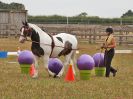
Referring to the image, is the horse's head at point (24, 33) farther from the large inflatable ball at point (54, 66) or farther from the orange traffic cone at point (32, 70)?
the large inflatable ball at point (54, 66)

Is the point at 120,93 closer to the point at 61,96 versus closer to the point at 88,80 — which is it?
the point at 61,96

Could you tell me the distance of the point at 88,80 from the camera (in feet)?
54.3

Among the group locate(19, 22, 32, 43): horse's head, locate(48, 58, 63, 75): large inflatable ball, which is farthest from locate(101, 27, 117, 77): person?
locate(19, 22, 32, 43): horse's head

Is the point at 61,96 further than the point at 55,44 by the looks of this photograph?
No

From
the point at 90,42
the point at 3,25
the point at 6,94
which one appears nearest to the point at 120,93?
the point at 6,94

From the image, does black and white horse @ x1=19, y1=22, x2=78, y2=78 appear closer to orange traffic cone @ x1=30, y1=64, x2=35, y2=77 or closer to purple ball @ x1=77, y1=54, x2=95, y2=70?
orange traffic cone @ x1=30, y1=64, x2=35, y2=77

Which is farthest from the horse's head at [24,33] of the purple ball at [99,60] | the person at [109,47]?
the purple ball at [99,60]

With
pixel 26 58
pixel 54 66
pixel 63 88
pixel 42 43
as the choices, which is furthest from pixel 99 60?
pixel 63 88

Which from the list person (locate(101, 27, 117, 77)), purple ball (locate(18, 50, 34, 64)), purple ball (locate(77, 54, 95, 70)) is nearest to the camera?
purple ball (locate(77, 54, 95, 70))

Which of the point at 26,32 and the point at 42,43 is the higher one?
the point at 26,32

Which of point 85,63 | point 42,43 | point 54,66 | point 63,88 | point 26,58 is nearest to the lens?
point 63,88

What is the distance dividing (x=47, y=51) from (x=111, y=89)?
12.2ft

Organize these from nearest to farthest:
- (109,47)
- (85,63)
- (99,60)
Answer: (85,63)
(109,47)
(99,60)

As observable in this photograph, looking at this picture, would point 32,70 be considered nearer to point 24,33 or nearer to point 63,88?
point 24,33
